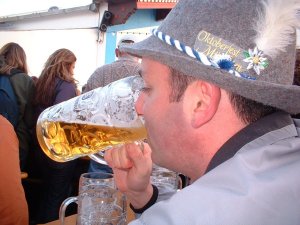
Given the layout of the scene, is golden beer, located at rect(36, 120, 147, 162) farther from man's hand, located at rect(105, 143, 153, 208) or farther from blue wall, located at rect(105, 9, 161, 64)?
blue wall, located at rect(105, 9, 161, 64)

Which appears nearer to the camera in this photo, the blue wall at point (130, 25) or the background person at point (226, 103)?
the background person at point (226, 103)

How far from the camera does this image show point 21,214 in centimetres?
131

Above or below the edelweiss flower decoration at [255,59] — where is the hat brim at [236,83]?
below

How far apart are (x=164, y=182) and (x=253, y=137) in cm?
61

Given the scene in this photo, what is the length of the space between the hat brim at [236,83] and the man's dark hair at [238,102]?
2 centimetres

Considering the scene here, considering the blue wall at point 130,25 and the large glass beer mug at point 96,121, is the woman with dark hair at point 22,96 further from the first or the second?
the blue wall at point 130,25

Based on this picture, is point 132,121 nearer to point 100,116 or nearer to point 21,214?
point 100,116

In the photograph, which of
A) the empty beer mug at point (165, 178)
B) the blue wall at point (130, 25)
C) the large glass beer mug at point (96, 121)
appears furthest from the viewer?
the blue wall at point (130, 25)

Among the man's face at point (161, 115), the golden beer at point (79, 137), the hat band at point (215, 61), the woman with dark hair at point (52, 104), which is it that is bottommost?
the woman with dark hair at point (52, 104)

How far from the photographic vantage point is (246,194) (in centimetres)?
54

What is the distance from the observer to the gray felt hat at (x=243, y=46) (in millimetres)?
673

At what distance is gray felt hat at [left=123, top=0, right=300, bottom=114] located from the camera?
2.21 feet

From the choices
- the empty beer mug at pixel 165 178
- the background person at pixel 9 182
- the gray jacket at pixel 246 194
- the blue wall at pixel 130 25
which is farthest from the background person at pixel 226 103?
the blue wall at pixel 130 25

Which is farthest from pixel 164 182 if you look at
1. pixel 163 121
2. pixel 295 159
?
pixel 295 159
